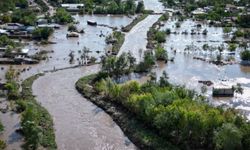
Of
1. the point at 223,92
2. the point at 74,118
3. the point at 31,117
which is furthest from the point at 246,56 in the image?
the point at 31,117

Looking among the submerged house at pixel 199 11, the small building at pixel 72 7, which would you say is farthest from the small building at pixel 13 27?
the submerged house at pixel 199 11

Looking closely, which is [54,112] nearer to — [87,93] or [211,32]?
[87,93]

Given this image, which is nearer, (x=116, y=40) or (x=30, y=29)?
(x=116, y=40)

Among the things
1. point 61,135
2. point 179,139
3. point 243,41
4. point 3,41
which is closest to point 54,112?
point 61,135

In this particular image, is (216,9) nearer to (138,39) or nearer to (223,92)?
(138,39)

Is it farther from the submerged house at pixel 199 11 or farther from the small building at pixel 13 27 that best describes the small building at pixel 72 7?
the submerged house at pixel 199 11

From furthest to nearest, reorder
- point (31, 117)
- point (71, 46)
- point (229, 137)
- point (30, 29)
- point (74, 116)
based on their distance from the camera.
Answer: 1. point (30, 29)
2. point (71, 46)
3. point (74, 116)
4. point (31, 117)
5. point (229, 137)
